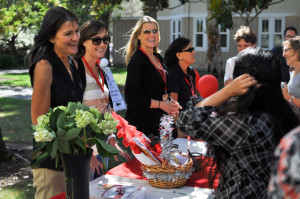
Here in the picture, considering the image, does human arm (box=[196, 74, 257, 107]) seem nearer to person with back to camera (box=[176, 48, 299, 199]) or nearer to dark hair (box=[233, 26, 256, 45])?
person with back to camera (box=[176, 48, 299, 199])

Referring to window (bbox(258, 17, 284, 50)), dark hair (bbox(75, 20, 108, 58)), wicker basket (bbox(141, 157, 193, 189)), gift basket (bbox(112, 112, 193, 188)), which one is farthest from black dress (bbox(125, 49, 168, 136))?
window (bbox(258, 17, 284, 50))

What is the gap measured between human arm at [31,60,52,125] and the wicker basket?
0.81m

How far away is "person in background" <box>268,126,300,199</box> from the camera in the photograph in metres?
0.81

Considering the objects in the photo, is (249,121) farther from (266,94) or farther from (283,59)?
(283,59)

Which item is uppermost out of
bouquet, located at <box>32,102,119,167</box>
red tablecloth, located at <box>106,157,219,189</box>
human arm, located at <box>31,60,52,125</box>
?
human arm, located at <box>31,60,52,125</box>

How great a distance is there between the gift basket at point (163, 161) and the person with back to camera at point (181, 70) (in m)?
1.70

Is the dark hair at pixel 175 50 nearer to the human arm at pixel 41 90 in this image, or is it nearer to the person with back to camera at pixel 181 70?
the person with back to camera at pixel 181 70

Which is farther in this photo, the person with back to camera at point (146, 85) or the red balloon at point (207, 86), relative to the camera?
the person with back to camera at point (146, 85)

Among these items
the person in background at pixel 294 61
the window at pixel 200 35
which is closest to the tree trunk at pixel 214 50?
the window at pixel 200 35

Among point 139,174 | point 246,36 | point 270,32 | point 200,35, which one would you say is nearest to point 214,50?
point 270,32

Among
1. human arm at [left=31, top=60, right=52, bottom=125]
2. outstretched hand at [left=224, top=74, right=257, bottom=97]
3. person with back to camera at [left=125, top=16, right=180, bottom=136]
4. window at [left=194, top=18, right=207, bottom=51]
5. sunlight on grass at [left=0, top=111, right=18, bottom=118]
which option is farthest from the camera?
window at [left=194, top=18, right=207, bottom=51]

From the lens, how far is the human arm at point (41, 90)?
2.49m

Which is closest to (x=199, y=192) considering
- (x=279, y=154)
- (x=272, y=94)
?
(x=272, y=94)

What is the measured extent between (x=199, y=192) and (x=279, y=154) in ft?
6.03
